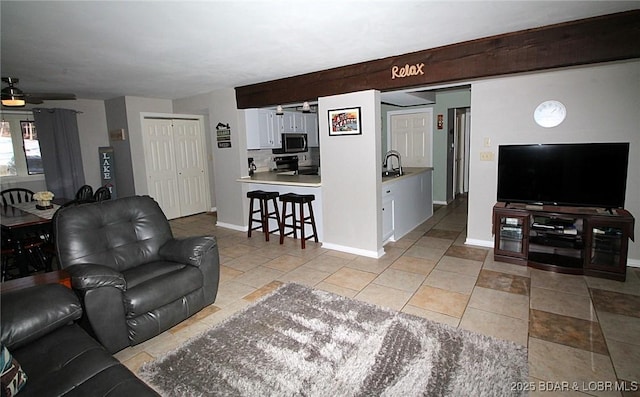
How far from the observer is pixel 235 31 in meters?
2.64

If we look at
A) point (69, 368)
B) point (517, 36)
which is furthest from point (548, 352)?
point (69, 368)

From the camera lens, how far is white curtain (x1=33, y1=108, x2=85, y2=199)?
208 inches

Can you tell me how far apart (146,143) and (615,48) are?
650 cm

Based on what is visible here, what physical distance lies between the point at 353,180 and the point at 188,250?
2.22 m

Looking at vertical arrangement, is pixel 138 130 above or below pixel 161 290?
above

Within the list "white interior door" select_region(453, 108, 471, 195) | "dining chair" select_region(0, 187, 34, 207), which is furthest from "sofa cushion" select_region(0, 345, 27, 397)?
"white interior door" select_region(453, 108, 471, 195)

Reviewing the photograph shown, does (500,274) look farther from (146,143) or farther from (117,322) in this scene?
(146,143)

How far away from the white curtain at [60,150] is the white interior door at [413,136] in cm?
617

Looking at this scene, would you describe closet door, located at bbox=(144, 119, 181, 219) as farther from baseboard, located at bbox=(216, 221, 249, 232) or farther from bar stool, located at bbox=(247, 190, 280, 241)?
bar stool, located at bbox=(247, 190, 280, 241)

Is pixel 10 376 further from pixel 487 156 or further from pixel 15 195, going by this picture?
pixel 15 195

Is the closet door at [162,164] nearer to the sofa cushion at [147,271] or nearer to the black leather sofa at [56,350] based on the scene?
the sofa cushion at [147,271]

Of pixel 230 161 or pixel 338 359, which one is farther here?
pixel 230 161

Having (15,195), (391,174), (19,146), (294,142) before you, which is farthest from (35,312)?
(294,142)

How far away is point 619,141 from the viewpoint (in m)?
3.43
